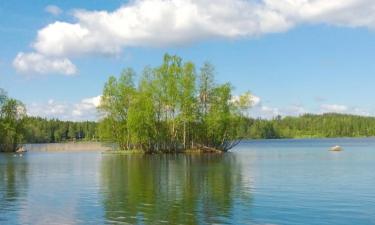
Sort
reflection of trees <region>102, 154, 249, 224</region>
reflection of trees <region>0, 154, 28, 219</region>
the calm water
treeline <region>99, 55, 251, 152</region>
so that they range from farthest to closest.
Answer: treeline <region>99, 55, 251, 152</region>, reflection of trees <region>0, 154, 28, 219</region>, reflection of trees <region>102, 154, 249, 224</region>, the calm water

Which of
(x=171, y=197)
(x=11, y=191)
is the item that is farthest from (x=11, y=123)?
(x=171, y=197)

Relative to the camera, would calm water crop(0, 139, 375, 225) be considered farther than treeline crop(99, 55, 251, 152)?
No

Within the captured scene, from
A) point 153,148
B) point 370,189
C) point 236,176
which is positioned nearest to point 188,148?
point 153,148

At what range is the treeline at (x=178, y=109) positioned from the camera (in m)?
109

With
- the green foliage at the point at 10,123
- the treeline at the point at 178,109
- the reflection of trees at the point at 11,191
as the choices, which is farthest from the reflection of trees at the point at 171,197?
the green foliage at the point at 10,123

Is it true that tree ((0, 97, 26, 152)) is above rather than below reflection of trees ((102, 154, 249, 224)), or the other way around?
above

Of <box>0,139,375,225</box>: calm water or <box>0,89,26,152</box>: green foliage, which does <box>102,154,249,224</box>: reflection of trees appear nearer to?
<box>0,139,375,225</box>: calm water

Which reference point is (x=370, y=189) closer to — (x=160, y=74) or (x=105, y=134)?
(x=160, y=74)

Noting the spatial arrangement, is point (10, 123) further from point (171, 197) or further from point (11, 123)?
point (171, 197)

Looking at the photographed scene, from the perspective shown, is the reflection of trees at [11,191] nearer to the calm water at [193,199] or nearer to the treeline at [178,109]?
the calm water at [193,199]

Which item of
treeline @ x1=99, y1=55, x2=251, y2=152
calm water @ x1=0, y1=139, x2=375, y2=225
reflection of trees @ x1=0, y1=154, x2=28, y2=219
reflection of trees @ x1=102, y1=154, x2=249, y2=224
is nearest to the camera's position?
calm water @ x1=0, y1=139, x2=375, y2=225

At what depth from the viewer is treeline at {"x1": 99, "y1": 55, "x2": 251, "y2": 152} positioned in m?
109

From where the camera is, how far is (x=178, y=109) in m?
110

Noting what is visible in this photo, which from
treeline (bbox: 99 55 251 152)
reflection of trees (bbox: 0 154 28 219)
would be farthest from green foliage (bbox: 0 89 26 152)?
reflection of trees (bbox: 0 154 28 219)
